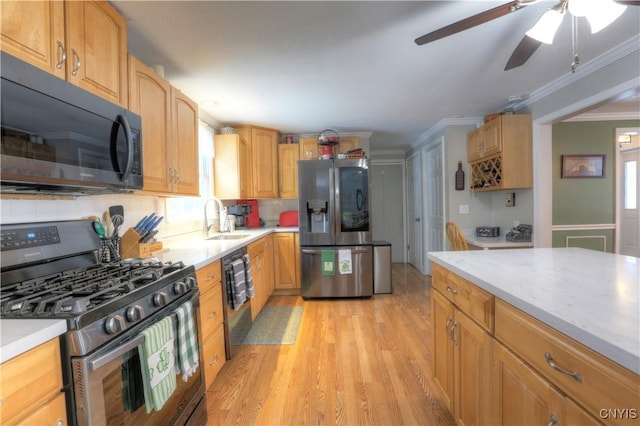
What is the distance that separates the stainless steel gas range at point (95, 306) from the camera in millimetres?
833

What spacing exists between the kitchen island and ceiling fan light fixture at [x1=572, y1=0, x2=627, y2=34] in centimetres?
112

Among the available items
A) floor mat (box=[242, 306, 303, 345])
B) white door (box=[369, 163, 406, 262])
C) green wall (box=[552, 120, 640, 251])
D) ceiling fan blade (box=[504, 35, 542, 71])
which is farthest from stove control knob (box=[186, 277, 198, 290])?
white door (box=[369, 163, 406, 262])

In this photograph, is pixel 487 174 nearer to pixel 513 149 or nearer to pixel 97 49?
pixel 513 149

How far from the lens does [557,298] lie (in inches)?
34.0

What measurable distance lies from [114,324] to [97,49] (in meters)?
1.29

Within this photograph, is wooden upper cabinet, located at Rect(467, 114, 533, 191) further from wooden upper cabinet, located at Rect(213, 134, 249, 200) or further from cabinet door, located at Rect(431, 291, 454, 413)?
wooden upper cabinet, located at Rect(213, 134, 249, 200)

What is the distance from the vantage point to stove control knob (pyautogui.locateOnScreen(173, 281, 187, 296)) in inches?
51.1

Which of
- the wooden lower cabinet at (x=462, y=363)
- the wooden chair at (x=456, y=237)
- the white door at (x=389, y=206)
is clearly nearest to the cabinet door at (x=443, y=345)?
the wooden lower cabinet at (x=462, y=363)

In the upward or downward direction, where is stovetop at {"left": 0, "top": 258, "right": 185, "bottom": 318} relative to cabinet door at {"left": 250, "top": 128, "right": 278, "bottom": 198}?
downward

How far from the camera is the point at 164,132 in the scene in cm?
190

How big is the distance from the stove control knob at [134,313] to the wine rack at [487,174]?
3.49 meters

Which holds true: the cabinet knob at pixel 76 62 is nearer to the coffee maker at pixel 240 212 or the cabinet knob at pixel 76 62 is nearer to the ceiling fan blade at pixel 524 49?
the ceiling fan blade at pixel 524 49

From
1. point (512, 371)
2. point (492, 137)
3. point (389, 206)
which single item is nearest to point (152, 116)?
point (512, 371)

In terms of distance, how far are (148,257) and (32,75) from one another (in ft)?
3.59
